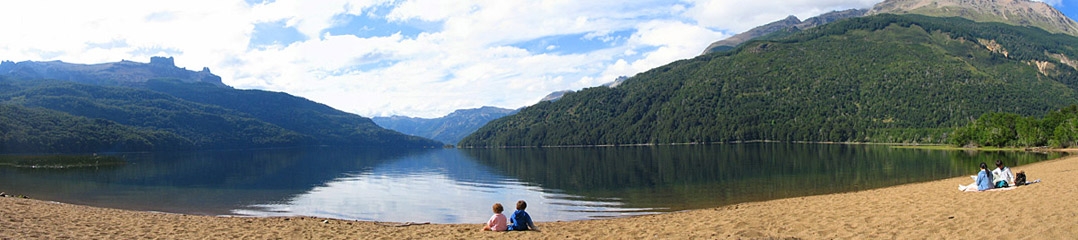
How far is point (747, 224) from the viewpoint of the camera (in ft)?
68.7

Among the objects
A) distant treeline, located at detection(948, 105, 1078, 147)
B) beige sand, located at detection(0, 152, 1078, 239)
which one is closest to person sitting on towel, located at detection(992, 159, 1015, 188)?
beige sand, located at detection(0, 152, 1078, 239)

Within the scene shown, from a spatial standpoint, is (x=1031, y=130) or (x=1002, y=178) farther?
(x=1031, y=130)

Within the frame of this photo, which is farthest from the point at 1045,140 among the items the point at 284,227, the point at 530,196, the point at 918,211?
the point at 284,227

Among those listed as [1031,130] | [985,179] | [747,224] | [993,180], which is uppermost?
[1031,130]

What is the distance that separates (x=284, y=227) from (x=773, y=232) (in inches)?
717

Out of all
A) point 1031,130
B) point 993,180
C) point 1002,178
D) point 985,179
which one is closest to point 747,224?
point 985,179

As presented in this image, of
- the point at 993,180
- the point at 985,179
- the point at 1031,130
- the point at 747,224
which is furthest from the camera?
the point at 1031,130

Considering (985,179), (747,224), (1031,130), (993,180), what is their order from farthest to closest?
1. (1031,130)
2. (993,180)
3. (985,179)
4. (747,224)

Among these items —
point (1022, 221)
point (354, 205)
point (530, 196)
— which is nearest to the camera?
point (1022, 221)

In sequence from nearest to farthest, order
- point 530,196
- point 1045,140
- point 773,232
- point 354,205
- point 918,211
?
point 773,232 < point 918,211 < point 354,205 < point 530,196 < point 1045,140

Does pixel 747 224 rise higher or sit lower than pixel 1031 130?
lower

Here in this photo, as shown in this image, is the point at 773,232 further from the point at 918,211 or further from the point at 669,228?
the point at 918,211

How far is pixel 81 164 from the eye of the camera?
98188 millimetres

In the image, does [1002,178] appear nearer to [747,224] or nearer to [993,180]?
[993,180]
